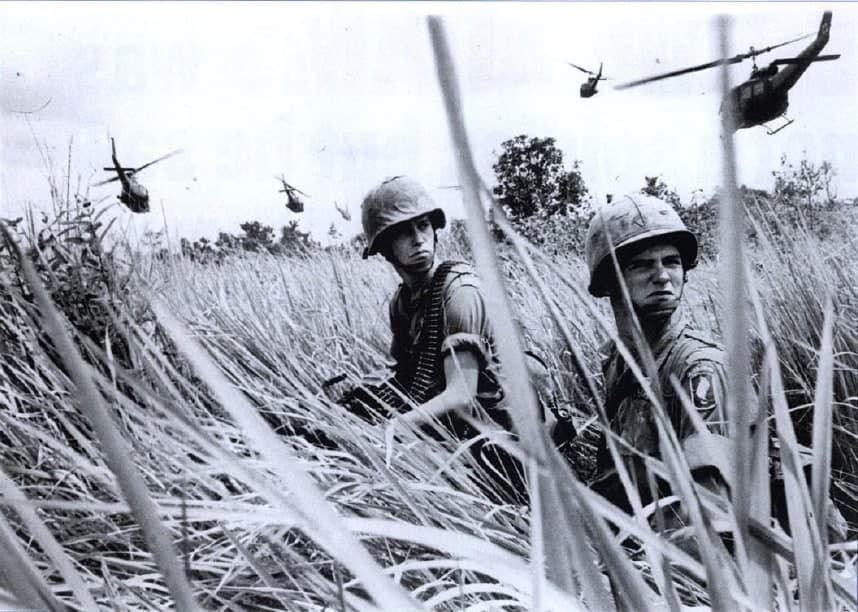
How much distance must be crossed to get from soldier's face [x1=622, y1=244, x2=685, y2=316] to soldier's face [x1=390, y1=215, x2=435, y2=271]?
61cm

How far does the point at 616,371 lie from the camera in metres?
1.21

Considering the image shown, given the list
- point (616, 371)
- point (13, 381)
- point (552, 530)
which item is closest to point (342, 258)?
point (13, 381)

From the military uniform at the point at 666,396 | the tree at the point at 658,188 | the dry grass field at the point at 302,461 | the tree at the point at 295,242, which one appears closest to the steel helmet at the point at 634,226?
the military uniform at the point at 666,396

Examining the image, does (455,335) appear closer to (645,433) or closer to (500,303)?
(645,433)

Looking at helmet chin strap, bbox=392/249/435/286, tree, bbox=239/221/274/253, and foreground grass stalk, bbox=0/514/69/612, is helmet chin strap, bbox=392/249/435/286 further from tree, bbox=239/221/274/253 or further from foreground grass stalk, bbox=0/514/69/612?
foreground grass stalk, bbox=0/514/69/612

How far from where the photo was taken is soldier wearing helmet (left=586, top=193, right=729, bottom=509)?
39.6 inches

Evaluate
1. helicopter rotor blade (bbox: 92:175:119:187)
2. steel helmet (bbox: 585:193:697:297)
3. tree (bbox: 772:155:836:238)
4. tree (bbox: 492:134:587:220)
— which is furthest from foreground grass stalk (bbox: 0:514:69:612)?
tree (bbox: 772:155:836:238)

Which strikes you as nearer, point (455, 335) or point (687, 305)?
point (455, 335)

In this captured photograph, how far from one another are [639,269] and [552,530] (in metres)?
0.97

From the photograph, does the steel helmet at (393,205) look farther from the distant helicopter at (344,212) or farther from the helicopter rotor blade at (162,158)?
the helicopter rotor blade at (162,158)

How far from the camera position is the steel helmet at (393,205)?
5.67 feet

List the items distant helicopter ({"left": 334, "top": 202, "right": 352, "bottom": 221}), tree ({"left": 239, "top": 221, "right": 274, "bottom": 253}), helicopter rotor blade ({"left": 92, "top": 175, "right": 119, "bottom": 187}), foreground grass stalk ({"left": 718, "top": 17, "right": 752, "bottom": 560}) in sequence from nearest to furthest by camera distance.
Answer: foreground grass stalk ({"left": 718, "top": 17, "right": 752, "bottom": 560})
helicopter rotor blade ({"left": 92, "top": 175, "right": 119, "bottom": 187})
distant helicopter ({"left": 334, "top": 202, "right": 352, "bottom": 221})
tree ({"left": 239, "top": 221, "right": 274, "bottom": 253})

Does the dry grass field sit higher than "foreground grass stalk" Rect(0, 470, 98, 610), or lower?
lower

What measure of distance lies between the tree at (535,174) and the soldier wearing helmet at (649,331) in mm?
233
